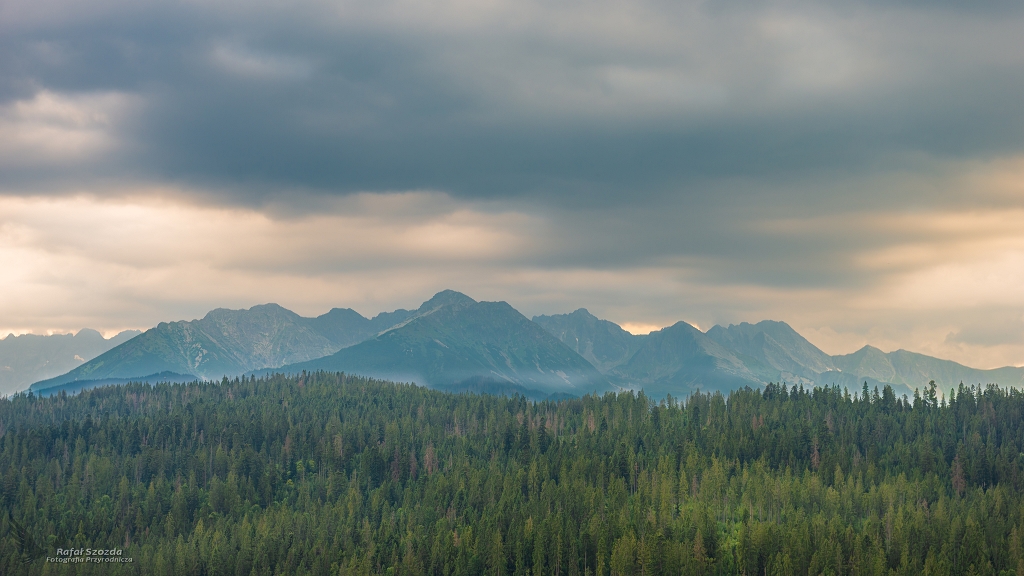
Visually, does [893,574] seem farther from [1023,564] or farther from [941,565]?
[1023,564]

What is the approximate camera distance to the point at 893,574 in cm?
19300

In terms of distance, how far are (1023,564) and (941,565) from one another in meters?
17.7

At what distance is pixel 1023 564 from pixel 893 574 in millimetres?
27869

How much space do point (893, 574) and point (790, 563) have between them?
20.1 m

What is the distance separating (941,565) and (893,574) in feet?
33.6

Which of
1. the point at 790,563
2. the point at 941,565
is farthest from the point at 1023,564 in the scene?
the point at 790,563

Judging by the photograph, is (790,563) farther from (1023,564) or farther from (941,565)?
(1023,564)

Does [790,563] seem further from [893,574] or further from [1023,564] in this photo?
[1023,564]

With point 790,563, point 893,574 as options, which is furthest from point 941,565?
point 790,563

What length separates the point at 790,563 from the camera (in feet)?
656

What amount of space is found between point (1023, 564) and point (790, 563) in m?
46.8

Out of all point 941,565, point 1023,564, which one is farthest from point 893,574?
point 1023,564
